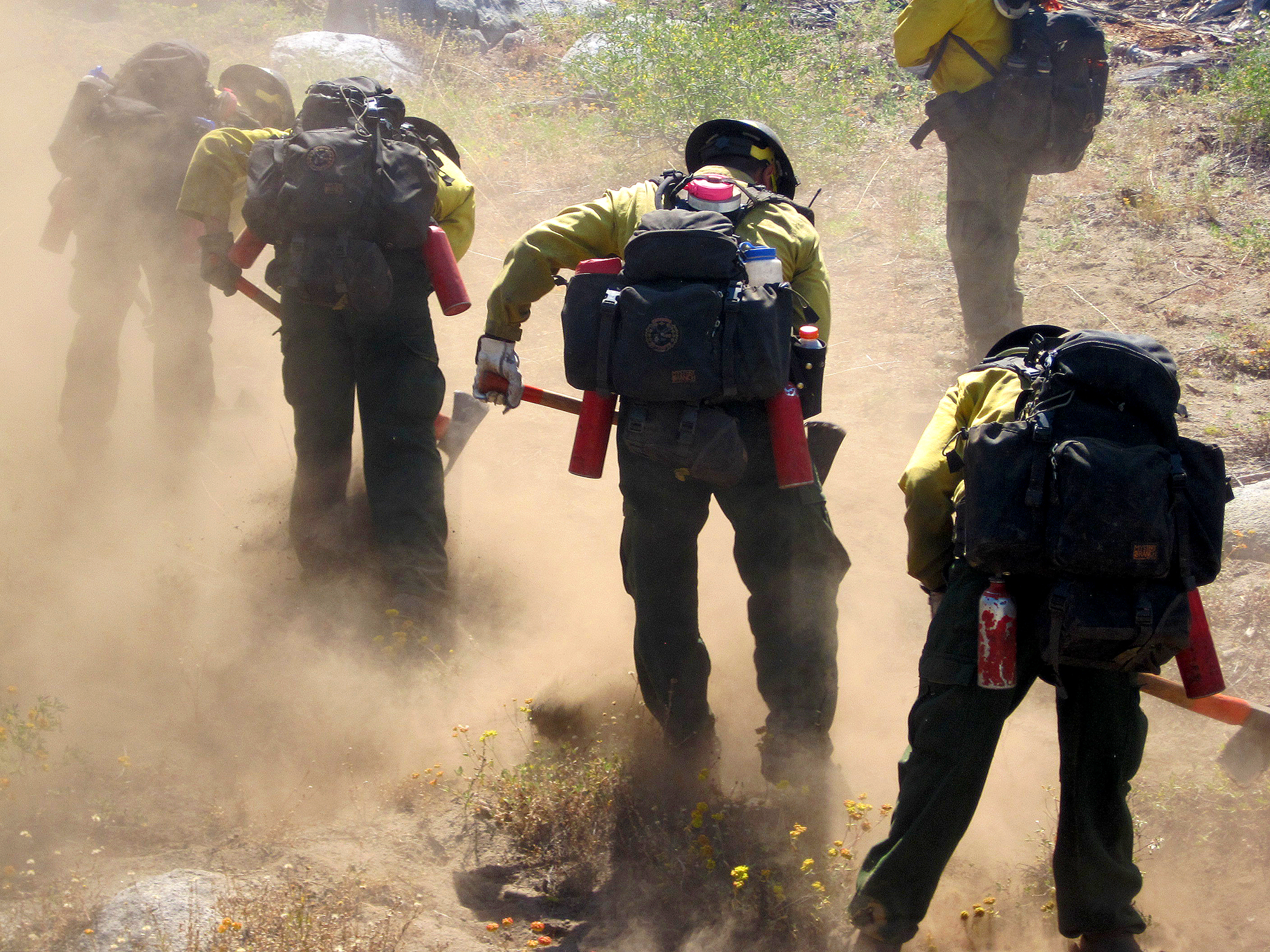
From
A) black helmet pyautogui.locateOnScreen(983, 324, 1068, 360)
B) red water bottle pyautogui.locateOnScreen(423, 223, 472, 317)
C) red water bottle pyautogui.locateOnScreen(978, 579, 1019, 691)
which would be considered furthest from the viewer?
red water bottle pyautogui.locateOnScreen(423, 223, 472, 317)

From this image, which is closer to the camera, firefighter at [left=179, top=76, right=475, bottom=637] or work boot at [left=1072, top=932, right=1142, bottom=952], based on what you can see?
work boot at [left=1072, top=932, right=1142, bottom=952]

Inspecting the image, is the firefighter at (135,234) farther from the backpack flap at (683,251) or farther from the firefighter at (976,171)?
the firefighter at (976,171)

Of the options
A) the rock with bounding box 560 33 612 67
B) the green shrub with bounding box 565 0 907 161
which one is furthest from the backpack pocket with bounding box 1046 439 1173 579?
the rock with bounding box 560 33 612 67

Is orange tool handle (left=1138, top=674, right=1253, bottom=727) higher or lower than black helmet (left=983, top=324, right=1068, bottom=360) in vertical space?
lower

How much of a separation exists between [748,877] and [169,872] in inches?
61.3

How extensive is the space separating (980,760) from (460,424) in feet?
10.9

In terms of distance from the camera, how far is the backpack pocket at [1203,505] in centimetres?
207

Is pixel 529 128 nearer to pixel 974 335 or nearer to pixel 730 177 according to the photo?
pixel 974 335

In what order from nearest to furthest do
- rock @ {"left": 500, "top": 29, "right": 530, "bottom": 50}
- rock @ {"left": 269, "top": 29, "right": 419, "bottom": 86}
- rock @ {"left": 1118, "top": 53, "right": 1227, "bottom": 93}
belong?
rock @ {"left": 1118, "top": 53, "right": 1227, "bottom": 93}
rock @ {"left": 269, "top": 29, "right": 419, "bottom": 86}
rock @ {"left": 500, "top": 29, "right": 530, "bottom": 50}

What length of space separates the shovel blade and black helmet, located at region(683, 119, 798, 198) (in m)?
2.09

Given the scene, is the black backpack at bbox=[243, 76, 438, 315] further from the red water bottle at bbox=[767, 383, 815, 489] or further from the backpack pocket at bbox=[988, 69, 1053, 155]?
the backpack pocket at bbox=[988, 69, 1053, 155]

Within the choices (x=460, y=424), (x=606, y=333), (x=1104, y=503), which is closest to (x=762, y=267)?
(x=606, y=333)

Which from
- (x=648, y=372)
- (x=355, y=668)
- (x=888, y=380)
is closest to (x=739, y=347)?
(x=648, y=372)

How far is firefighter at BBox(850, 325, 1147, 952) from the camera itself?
2322 millimetres
